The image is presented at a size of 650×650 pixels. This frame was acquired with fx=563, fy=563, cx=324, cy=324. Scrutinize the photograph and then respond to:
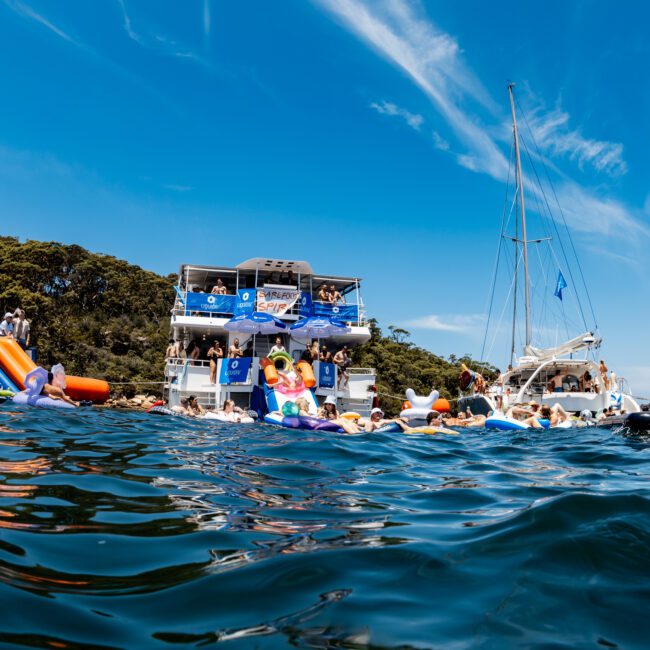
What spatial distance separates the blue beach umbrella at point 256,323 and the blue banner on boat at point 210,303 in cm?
148

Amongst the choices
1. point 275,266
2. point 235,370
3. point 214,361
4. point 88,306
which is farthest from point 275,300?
A: point 88,306

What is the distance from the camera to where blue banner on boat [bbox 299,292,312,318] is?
71.6 ft

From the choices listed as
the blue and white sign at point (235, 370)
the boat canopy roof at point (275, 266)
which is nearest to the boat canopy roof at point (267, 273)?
the boat canopy roof at point (275, 266)

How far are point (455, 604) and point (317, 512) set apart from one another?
1.64m

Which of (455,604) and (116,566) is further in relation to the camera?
(116,566)

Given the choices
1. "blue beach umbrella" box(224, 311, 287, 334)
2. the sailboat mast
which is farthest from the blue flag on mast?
"blue beach umbrella" box(224, 311, 287, 334)

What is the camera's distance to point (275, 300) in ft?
69.8

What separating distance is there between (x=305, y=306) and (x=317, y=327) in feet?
7.68

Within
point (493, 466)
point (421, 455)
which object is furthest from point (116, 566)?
point (421, 455)

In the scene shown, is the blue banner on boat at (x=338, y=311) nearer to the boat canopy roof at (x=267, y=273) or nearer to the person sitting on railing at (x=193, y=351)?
the boat canopy roof at (x=267, y=273)

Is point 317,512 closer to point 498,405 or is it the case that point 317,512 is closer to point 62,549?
point 62,549

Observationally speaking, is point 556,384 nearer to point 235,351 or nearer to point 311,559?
point 235,351

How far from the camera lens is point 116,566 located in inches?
99.3

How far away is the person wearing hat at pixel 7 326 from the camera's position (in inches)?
677
